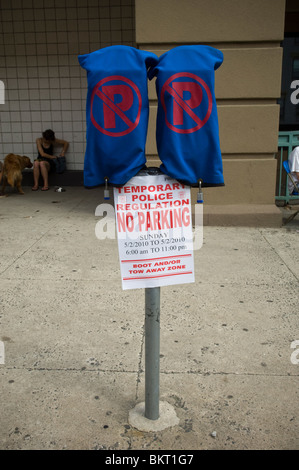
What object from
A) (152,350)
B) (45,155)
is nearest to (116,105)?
(152,350)

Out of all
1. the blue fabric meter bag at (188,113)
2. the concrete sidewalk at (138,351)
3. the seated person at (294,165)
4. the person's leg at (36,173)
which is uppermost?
the blue fabric meter bag at (188,113)

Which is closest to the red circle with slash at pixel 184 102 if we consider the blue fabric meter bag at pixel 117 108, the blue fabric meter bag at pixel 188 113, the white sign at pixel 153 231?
the blue fabric meter bag at pixel 188 113

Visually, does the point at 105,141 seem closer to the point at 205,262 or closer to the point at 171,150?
the point at 171,150

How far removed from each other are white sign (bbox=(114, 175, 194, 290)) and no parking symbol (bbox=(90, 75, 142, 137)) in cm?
27

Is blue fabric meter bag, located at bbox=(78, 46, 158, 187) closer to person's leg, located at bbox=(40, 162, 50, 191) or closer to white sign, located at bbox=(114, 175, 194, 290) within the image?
white sign, located at bbox=(114, 175, 194, 290)

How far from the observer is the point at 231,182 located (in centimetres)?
634

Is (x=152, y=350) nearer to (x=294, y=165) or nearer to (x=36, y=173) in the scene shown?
(x=294, y=165)

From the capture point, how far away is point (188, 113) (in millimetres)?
2064

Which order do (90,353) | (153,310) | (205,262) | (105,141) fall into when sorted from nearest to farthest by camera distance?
(105,141)
(153,310)
(90,353)
(205,262)

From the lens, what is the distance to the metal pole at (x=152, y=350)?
2314 mm

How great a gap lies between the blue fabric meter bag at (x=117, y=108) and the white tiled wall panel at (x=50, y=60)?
25.5ft

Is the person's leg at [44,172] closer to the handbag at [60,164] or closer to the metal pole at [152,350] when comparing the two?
the handbag at [60,164]

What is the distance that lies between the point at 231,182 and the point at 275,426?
14.2 feet

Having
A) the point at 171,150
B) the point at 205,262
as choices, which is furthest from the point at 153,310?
the point at 205,262
